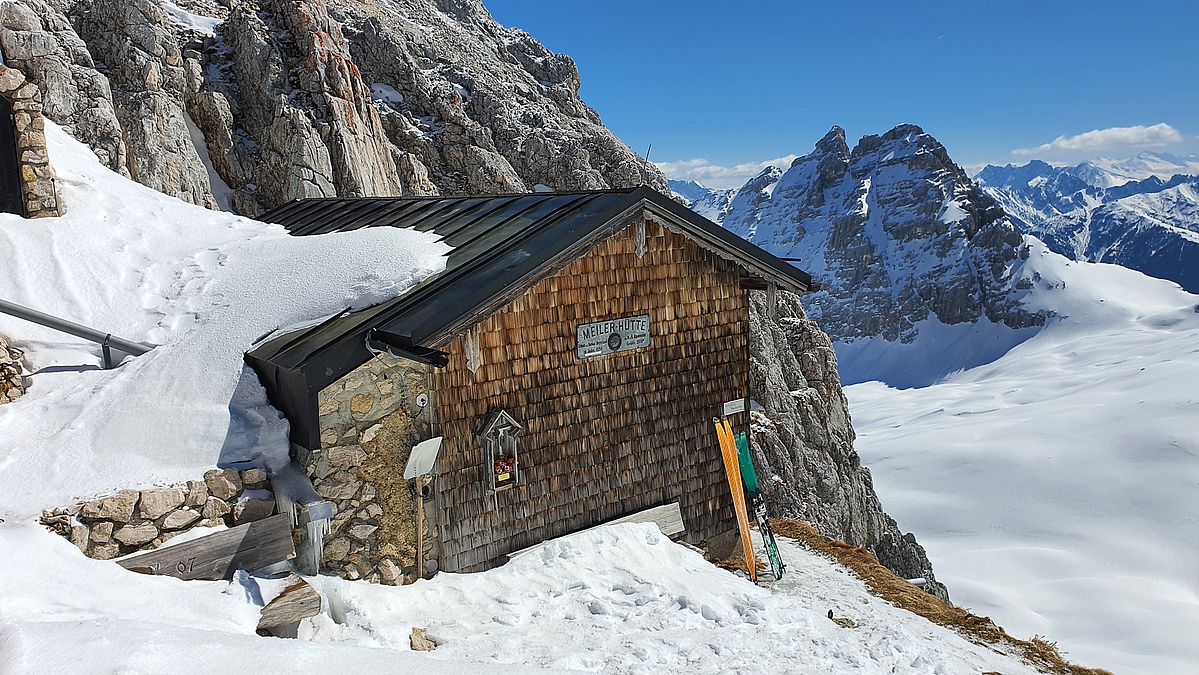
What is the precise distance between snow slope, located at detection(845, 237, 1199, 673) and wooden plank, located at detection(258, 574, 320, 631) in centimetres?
3582

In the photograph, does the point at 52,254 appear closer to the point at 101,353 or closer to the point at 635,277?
the point at 101,353

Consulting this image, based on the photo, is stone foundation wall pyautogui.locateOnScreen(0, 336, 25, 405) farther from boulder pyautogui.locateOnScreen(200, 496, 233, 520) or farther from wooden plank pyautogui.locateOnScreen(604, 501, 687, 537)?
wooden plank pyautogui.locateOnScreen(604, 501, 687, 537)

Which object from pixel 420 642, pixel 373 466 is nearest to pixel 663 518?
pixel 373 466

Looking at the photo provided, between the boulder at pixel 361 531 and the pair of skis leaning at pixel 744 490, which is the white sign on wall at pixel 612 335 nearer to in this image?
the pair of skis leaning at pixel 744 490

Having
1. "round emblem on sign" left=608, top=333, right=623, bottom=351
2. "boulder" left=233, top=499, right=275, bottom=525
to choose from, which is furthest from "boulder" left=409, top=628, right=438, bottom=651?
"round emblem on sign" left=608, top=333, right=623, bottom=351

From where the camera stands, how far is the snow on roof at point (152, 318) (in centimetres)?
776

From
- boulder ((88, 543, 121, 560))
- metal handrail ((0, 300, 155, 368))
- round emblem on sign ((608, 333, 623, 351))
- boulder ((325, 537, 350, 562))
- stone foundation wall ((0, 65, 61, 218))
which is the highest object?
stone foundation wall ((0, 65, 61, 218))

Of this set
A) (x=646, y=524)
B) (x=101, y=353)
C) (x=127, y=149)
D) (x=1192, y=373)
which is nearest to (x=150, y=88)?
(x=127, y=149)

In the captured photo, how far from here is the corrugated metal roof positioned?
8.23 metres

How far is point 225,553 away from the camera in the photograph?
7.46 m

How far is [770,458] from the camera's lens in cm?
3353

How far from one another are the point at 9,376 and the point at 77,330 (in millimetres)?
870

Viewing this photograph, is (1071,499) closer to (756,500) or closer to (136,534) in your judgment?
(756,500)

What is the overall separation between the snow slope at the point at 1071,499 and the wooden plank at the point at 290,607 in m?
35.8
